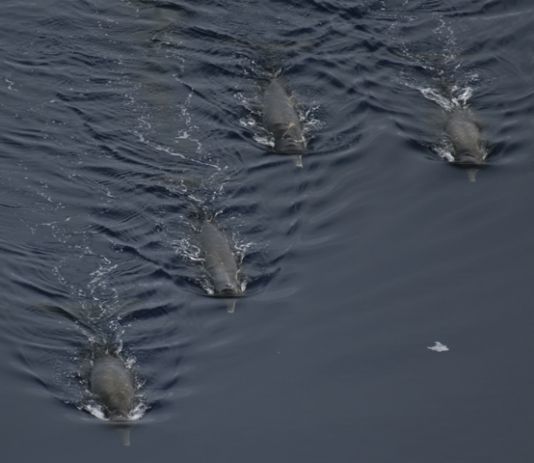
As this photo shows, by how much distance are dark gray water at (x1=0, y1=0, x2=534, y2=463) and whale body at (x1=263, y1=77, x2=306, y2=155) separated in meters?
0.32

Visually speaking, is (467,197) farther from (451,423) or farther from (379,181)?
(451,423)

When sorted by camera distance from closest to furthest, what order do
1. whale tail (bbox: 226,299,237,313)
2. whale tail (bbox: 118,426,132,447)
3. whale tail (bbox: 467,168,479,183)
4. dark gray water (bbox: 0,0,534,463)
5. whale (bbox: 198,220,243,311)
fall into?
whale tail (bbox: 118,426,132,447) < dark gray water (bbox: 0,0,534,463) < whale tail (bbox: 226,299,237,313) < whale (bbox: 198,220,243,311) < whale tail (bbox: 467,168,479,183)

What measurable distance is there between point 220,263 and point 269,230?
2.16 metres

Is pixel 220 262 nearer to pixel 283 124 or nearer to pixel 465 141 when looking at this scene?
pixel 283 124

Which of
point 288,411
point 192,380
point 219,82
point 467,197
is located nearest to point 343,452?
point 288,411

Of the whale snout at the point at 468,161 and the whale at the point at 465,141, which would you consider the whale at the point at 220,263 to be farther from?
the whale at the point at 465,141

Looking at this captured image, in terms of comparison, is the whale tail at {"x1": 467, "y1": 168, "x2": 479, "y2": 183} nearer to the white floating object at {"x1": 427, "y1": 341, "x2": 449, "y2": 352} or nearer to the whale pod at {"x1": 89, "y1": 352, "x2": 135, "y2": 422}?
the white floating object at {"x1": 427, "y1": 341, "x2": 449, "y2": 352}

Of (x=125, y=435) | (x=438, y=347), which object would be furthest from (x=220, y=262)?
(x=125, y=435)

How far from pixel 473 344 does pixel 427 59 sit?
1127 cm

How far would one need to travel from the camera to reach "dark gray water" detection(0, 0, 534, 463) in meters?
28.7

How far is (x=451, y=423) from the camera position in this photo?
28797 mm

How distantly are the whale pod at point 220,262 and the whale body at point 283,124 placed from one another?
3.79m

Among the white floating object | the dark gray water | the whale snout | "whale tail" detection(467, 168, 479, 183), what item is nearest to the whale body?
the dark gray water

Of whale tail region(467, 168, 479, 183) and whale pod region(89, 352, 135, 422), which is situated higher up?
whale tail region(467, 168, 479, 183)
